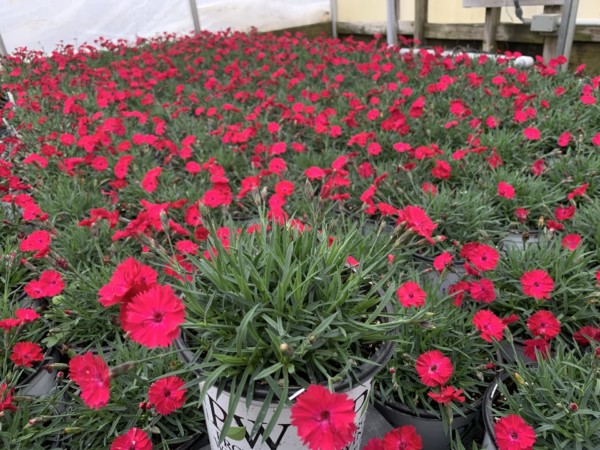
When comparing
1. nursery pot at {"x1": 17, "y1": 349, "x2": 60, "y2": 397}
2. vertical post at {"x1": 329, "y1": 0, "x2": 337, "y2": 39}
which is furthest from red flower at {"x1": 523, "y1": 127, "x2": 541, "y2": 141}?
vertical post at {"x1": 329, "y1": 0, "x2": 337, "y2": 39}

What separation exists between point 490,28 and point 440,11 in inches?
42.1

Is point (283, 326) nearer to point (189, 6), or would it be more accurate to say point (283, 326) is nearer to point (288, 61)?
point (288, 61)

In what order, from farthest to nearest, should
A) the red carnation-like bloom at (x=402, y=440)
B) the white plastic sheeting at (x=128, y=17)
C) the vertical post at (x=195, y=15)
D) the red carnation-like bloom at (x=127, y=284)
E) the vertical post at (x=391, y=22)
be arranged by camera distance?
the vertical post at (x=195, y=15) → the white plastic sheeting at (x=128, y=17) → the vertical post at (x=391, y=22) → the red carnation-like bloom at (x=402, y=440) → the red carnation-like bloom at (x=127, y=284)

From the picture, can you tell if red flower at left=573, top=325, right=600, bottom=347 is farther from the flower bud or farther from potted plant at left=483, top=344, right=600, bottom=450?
the flower bud

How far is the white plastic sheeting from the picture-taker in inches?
249

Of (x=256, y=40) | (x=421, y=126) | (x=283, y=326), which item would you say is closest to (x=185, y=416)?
(x=283, y=326)

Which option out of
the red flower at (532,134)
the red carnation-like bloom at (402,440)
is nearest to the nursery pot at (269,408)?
the red carnation-like bloom at (402,440)

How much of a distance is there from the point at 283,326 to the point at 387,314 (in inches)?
9.9

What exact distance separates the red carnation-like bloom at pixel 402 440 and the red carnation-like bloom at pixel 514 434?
0.19m

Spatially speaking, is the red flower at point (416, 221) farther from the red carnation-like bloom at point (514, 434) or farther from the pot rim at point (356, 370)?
the red carnation-like bloom at point (514, 434)

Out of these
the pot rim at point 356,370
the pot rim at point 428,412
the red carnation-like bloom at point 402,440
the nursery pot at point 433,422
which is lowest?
the nursery pot at point 433,422

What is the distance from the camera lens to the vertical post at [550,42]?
471cm

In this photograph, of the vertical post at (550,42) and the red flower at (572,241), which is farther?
the vertical post at (550,42)

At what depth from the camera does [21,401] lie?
4.33 ft
